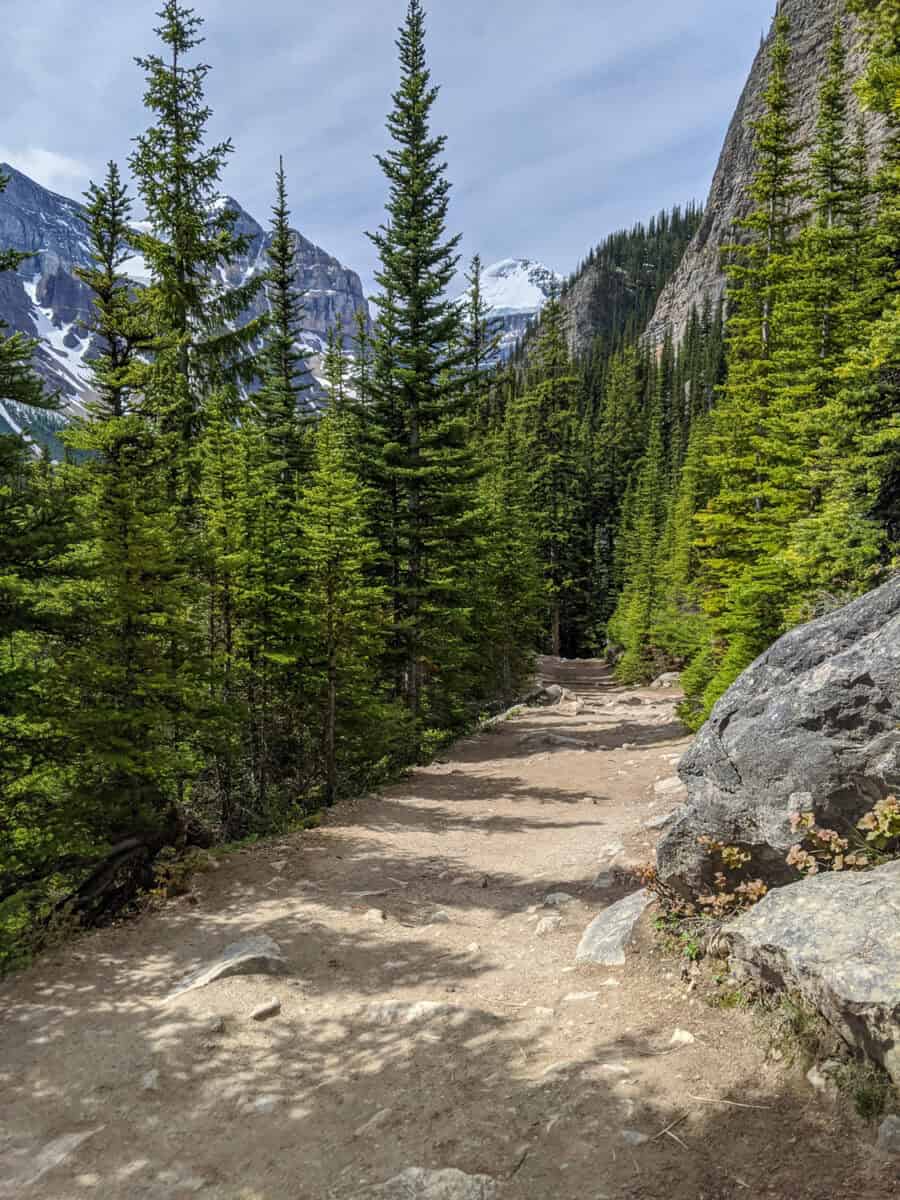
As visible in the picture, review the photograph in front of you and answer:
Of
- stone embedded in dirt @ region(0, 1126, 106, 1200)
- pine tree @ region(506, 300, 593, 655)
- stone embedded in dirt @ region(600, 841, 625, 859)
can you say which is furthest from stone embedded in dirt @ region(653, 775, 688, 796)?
pine tree @ region(506, 300, 593, 655)

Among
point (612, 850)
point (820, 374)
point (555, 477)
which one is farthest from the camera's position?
point (555, 477)

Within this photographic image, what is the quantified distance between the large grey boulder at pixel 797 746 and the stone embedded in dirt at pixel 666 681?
27.4m

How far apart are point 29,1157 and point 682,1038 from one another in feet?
13.8

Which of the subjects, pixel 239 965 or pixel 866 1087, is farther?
pixel 239 965

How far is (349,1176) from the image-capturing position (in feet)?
12.1

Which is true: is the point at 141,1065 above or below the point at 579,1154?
below

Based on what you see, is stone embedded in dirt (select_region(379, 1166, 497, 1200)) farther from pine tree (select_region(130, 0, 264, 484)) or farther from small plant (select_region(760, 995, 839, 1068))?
pine tree (select_region(130, 0, 264, 484))

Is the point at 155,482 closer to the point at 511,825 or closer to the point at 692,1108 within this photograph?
the point at 511,825

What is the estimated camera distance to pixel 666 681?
108 ft

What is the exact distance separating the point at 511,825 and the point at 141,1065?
292 inches

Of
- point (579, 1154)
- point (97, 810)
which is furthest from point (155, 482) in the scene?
point (579, 1154)

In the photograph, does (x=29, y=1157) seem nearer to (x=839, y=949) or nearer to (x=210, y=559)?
(x=839, y=949)

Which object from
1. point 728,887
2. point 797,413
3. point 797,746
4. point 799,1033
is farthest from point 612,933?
point 797,413

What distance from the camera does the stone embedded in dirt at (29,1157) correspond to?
3.87m
